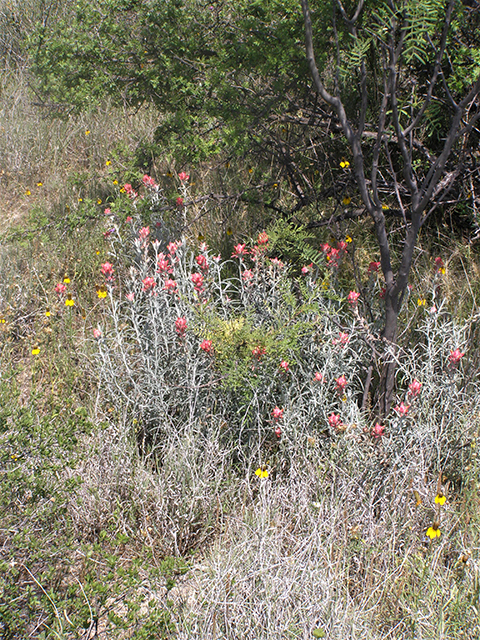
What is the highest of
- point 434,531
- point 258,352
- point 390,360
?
point 258,352

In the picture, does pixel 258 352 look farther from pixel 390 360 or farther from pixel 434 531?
pixel 434 531

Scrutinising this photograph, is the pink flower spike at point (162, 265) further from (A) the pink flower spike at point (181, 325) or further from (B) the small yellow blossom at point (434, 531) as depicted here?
(B) the small yellow blossom at point (434, 531)

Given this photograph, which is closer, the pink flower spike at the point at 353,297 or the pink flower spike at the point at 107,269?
the pink flower spike at the point at 353,297

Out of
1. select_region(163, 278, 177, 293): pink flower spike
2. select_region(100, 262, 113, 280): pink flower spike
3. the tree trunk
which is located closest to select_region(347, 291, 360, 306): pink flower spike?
the tree trunk

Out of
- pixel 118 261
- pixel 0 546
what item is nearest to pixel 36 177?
pixel 118 261

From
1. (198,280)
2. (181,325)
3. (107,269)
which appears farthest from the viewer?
(107,269)

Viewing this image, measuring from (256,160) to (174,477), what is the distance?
3.01 meters

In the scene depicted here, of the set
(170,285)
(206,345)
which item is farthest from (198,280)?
(206,345)

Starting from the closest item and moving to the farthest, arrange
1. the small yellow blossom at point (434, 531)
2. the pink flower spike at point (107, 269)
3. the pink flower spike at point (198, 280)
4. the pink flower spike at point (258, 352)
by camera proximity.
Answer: the small yellow blossom at point (434, 531) < the pink flower spike at point (258, 352) < the pink flower spike at point (198, 280) < the pink flower spike at point (107, 269)

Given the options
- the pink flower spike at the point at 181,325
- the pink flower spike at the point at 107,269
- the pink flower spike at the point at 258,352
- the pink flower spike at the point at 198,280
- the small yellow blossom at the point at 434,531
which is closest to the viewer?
the small yellow blossom at the point at 434,531

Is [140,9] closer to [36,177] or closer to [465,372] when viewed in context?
[36,177]

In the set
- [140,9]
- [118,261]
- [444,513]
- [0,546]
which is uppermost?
[140,9]

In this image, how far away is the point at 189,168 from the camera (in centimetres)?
498

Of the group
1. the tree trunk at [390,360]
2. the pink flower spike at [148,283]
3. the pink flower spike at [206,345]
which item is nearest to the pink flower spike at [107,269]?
the pink flower spike at [148,283]
